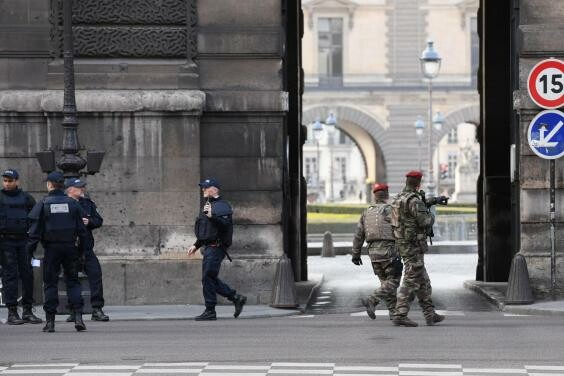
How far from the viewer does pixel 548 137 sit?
22234mm

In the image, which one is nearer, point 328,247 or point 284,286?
point 284,286

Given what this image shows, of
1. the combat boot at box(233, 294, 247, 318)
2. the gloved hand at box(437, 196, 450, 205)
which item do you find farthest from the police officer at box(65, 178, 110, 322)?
the gloved hand at box(437, 196, 450, 205)

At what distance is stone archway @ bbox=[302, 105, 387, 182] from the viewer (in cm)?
8775

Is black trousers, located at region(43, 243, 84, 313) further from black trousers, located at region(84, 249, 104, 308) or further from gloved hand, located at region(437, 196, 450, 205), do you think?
gloved hand, located at region(437, 196, 450, 205)

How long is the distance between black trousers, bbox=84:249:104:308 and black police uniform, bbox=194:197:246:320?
1.28 m

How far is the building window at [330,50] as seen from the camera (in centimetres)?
8975

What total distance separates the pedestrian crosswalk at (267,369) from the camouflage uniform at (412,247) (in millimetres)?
4375

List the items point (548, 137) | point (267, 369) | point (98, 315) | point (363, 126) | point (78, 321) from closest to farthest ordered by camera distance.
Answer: point (267, 369)
point (78, 321)
point (98, 315)
point (548, 137)
point (363, 126)

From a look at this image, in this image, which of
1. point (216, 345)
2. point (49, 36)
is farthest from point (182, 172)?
point (216, 345)

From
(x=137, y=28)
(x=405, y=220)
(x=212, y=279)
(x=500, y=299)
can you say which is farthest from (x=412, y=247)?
(x=137, y=28)

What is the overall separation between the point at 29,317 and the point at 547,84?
7404 mm

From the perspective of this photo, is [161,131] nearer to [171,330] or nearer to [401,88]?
[171,330]

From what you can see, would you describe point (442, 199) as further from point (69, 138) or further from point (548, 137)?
point (69, 138)

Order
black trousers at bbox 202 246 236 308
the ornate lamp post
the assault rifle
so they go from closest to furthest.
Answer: the assault rifle
black trousers at bbox 202 246 236 308
the ornate lamp post
